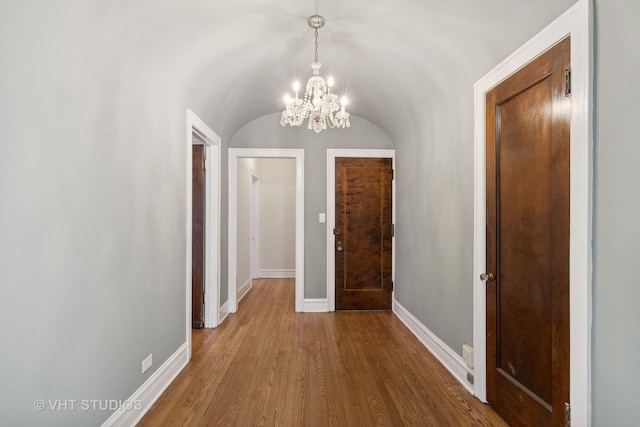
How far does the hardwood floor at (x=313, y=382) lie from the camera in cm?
194

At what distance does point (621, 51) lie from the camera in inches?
46.9

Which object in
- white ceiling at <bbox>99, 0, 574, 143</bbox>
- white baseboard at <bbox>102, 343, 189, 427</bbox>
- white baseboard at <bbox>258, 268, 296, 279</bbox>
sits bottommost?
white baseboard at <bbox>258, 268, 296, 279</bbox>

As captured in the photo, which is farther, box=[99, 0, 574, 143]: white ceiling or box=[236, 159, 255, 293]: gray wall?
box=[236, 159, 255, 293]: gray wall

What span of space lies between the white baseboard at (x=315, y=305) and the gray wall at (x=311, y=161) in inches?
2.1

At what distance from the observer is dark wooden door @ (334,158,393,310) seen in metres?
4.21

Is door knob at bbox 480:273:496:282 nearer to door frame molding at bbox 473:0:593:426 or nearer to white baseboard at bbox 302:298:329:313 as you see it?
door frame molding at bbox 473:0:593:426

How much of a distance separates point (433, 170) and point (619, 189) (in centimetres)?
181

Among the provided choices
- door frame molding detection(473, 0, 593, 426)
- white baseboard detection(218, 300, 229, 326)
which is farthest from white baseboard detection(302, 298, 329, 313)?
door frame molding detection(473, 0, 593, 426)

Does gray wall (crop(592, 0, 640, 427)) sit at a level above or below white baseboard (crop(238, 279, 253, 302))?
above

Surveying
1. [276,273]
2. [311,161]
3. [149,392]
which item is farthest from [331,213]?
[276,273]

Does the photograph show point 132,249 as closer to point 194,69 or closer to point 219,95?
point 194,69

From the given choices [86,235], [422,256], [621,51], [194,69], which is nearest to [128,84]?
[194,69]

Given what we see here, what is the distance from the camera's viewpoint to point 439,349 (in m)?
2.74

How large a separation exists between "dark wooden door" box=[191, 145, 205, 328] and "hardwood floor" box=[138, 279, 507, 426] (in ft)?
0.85
